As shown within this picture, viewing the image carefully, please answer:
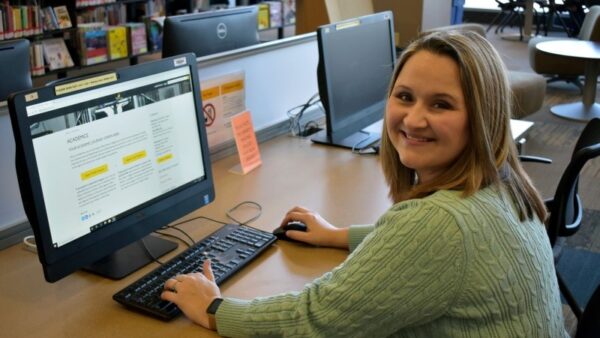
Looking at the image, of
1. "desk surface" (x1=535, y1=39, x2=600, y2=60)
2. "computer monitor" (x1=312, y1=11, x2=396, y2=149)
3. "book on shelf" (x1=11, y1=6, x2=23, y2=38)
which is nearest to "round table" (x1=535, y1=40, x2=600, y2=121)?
"desk surface" (x1=535, y1=39, x2=600, y2=60)

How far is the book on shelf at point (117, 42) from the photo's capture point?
5.95 meters

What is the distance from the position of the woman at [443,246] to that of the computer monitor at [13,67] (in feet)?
3.16

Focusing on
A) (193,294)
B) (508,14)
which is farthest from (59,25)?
(508,14)

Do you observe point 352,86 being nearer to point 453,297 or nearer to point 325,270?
point 325,270

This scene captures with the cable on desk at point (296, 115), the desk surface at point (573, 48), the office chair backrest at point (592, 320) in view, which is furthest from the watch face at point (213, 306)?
the desk surface at point (573, 48)

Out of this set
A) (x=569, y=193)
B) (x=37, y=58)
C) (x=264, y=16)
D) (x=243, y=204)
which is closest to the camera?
(x=243, y=204)

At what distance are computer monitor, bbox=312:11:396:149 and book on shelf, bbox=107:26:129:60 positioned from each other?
4.01 metres

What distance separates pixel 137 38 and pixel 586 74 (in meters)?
4.09

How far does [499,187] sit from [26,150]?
88 centimetres

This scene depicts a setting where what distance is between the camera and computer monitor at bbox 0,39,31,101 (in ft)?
6.19

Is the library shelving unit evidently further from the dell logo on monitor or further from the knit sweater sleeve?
the knit sweater sleeve

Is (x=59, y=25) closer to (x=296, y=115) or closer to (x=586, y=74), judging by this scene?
(x=296, y=115)

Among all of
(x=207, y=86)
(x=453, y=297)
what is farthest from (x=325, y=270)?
(x=207, y=86)

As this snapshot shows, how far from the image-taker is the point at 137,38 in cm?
619
